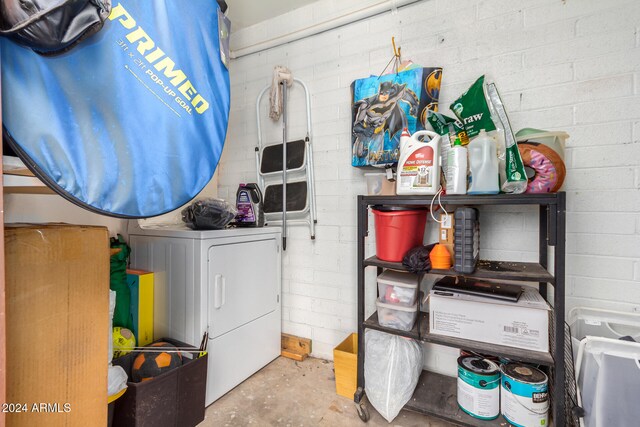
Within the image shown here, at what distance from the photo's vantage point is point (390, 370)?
1565 mm

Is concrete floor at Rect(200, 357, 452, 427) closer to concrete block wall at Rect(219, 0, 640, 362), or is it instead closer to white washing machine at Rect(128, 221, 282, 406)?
white washing machine at Rect(128, 221, 282, 406)

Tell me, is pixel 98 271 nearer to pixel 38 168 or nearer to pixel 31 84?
pixel 38 168

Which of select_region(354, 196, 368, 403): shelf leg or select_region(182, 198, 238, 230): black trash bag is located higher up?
select_region(182, 198, 238, 230): black trash bag

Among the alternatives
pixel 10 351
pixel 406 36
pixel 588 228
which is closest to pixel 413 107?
pixel 406 36

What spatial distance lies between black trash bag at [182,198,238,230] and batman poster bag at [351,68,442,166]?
849 mm

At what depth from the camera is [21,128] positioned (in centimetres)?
62

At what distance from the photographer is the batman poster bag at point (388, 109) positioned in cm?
167

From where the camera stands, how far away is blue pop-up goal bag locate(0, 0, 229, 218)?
633mm

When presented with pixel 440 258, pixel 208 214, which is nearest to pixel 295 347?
pixel 208 214

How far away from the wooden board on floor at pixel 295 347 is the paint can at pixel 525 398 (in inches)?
48.6

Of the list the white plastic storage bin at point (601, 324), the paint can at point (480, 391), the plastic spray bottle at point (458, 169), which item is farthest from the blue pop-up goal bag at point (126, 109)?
the white plastic storage bin at point (601, 324)

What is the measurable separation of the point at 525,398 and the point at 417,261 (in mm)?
747

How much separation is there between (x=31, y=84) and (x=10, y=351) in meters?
0.66

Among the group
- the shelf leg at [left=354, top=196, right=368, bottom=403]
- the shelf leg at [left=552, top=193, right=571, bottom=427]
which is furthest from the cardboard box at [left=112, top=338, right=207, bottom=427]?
the shelf leg at [left=552, top=193, right=571, bottom=427]
